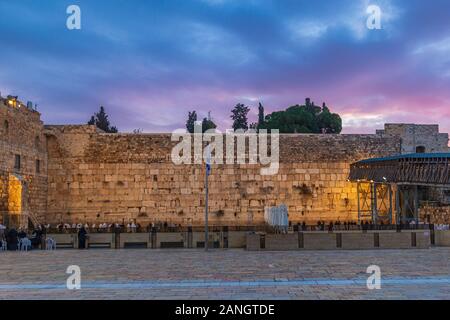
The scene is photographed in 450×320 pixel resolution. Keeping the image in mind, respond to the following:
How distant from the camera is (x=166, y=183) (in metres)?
29.6

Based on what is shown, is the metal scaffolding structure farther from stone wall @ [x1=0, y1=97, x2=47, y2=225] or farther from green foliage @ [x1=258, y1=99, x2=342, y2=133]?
stone wall @ [x1=0, y1=97, x2=47, y2=225]

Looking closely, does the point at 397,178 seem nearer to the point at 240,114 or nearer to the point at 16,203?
the point at 16,203

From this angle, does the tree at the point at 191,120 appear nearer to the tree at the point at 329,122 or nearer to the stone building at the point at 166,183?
the tree at the point at 329,122

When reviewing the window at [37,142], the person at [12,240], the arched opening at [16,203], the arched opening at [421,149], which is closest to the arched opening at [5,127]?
the arched opening at [16,203]

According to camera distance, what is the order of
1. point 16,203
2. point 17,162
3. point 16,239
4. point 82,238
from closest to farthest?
point 16,239 < point 82,238 < point 16,203 < point 17,162

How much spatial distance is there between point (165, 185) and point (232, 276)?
1959cm

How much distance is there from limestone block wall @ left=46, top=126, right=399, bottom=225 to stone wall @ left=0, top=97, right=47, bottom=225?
95cm

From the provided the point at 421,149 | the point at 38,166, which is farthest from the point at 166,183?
the point at 421,149

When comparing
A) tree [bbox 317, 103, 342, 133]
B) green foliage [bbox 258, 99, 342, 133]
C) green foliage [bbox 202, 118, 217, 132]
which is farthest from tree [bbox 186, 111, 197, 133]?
tree [bbox 317, 103, 342, 133]

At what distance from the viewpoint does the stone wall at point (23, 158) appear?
23828 millimetres

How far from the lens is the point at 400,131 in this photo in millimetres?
31109

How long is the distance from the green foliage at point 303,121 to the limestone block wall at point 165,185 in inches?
660
